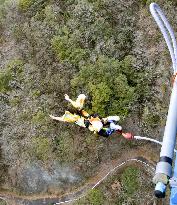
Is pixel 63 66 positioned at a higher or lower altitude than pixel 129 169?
higher

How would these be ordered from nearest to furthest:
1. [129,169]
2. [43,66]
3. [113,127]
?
[113,127] < [129,169] < [43,66]

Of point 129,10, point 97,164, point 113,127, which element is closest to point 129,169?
point 97,164

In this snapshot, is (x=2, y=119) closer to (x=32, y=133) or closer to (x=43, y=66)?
(x=32, y=133)

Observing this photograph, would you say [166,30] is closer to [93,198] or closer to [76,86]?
[76,86]

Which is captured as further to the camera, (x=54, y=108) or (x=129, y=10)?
(x=129, y=10)

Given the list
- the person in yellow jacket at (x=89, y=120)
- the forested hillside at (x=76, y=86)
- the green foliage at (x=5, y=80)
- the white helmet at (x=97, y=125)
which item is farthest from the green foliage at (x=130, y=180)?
the green foliage at (x=5, y=80)

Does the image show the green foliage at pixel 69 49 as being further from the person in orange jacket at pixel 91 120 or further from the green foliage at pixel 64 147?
the green foliage at pixel 64 147
